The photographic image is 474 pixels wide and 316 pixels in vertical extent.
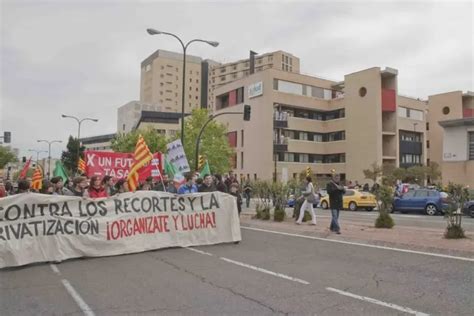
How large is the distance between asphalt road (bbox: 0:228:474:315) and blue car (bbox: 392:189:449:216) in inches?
646

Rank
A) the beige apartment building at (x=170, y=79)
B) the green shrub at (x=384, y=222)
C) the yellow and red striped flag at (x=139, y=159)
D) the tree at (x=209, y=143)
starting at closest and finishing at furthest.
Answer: the yellow and red striped flag at (x=139, y=159)
the green shrub at (x=384, y=222)
the tree at (x=209, y=143)
the beige apartment building at (x=170, y=79)

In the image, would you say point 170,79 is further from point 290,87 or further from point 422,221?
point 422,221

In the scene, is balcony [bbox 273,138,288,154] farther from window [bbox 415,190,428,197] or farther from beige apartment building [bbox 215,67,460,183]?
window [bbox 415,190,428,197]

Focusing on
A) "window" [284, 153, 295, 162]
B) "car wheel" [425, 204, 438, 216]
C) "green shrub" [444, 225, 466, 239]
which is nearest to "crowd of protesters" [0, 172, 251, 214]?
"green shrub" [444, 225, 466, 239]

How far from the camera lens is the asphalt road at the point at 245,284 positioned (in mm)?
5953

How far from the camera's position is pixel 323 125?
73438 millimetres

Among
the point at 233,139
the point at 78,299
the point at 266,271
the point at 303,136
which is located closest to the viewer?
the point at 78,299

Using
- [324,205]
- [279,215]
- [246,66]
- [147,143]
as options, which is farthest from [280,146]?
[246,66]

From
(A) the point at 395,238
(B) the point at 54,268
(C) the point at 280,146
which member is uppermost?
(C) the point at 280,146

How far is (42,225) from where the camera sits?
30.2 ft

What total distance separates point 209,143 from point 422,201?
31943 mm

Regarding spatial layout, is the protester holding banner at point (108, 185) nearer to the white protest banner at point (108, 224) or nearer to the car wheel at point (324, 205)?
the white protest banner at point (108, 224)

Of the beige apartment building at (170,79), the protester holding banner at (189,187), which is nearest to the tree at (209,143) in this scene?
the protester holding banner at (189,187)

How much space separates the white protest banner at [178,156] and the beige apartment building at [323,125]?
147ft
